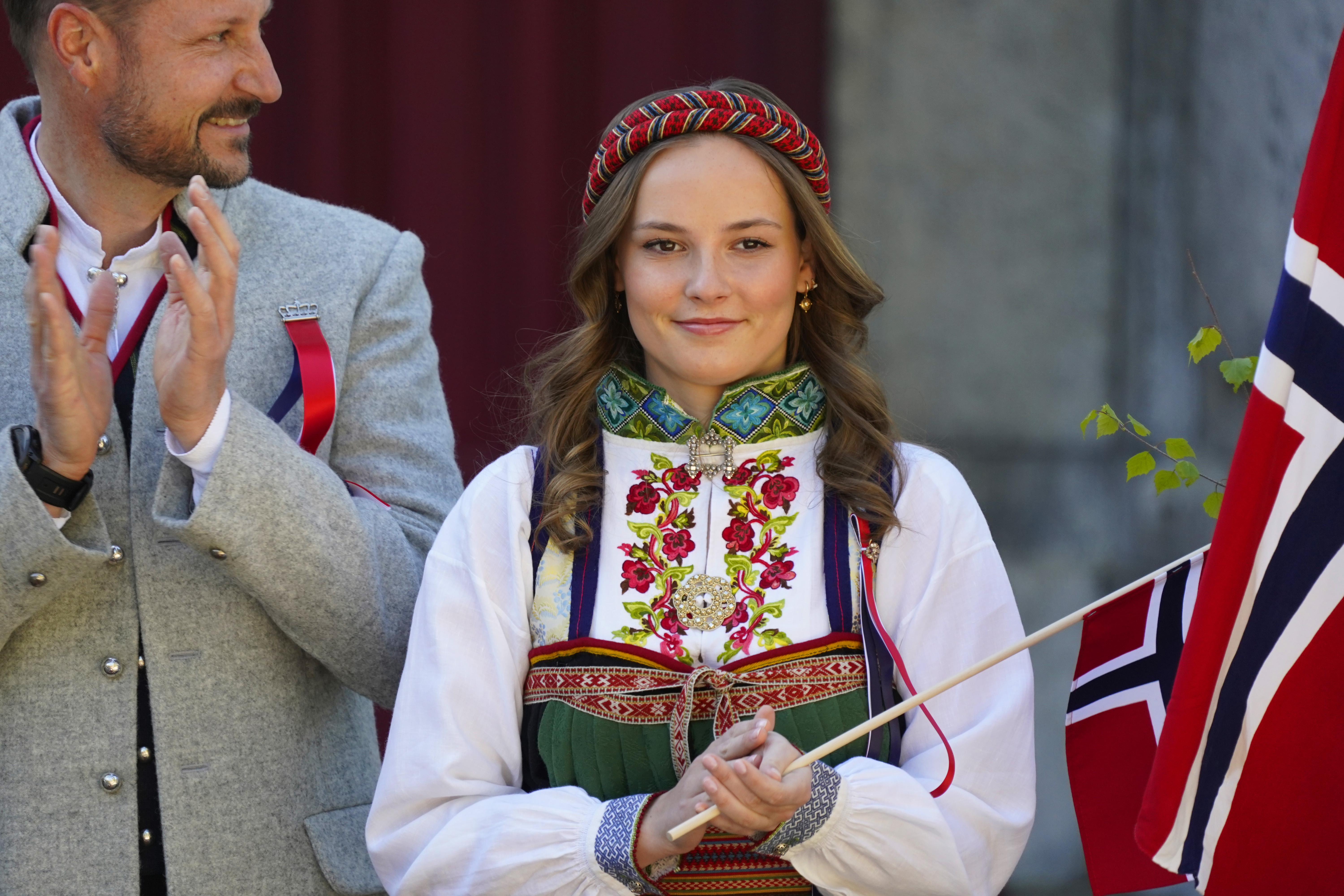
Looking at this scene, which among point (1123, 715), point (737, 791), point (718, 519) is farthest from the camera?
Answer: point (718, 519)

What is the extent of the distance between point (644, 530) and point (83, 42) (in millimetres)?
1056

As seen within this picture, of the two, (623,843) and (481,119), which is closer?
(623,843)

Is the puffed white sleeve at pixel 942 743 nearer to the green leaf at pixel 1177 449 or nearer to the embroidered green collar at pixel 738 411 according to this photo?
the embroidered green collar at pixel 738 411

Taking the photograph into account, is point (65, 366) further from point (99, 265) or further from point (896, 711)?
point (896, 711)

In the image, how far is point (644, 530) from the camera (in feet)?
6.48

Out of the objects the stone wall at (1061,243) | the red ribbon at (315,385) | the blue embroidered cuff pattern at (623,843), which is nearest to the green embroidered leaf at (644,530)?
the blue embroidered cuff pattern at (623,843)

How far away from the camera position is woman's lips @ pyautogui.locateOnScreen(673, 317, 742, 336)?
6.49 feet

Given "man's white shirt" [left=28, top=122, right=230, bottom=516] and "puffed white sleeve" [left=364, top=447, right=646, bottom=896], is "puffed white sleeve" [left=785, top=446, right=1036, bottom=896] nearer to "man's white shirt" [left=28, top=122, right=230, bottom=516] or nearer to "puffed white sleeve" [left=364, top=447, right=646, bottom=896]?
"puffed white sleeve" [left=364, top=447, right=646, bottom=896]

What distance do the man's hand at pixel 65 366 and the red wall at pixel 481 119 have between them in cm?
136

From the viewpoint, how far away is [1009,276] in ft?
12.3

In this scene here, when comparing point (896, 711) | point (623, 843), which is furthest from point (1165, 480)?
point (623, 843)

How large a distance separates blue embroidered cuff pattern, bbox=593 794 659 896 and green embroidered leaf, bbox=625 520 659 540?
14.1 inches

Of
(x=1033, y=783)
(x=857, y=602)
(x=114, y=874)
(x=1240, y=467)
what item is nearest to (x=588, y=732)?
(x=857, y=602)

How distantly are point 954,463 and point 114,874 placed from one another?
2404 mm
